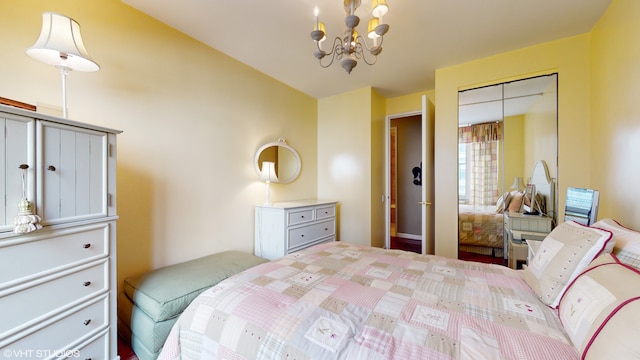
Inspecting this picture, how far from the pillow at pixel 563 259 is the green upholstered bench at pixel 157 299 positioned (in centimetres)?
196

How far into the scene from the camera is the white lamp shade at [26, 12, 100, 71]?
1.19 metres

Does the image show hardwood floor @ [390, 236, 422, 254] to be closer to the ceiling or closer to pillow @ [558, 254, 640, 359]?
the ceiling

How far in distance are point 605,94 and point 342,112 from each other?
2670mm

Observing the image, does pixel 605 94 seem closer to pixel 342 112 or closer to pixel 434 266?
pixel 434 266

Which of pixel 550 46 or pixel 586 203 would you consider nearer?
pixel 586 203

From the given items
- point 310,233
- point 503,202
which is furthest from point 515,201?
point 310,233

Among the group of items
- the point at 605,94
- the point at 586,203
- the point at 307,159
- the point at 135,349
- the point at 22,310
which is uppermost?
the point at 605,94

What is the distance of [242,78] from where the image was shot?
2.70 meters

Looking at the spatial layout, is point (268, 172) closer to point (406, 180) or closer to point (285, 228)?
point (285, 228)

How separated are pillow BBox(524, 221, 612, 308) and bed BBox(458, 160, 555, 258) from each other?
5.00 ft

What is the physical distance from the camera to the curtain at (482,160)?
2.66m

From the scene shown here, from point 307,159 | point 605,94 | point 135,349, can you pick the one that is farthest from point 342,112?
point 135,349

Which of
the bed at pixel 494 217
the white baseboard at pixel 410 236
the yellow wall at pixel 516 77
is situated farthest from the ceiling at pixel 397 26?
the white baseboard at pixel 410 236

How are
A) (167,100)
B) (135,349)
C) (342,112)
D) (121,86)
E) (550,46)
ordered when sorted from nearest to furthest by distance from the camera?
1. (135,349)
2. (121,86)
3. (167,100)
4. (550,46)
5. (342,112)
